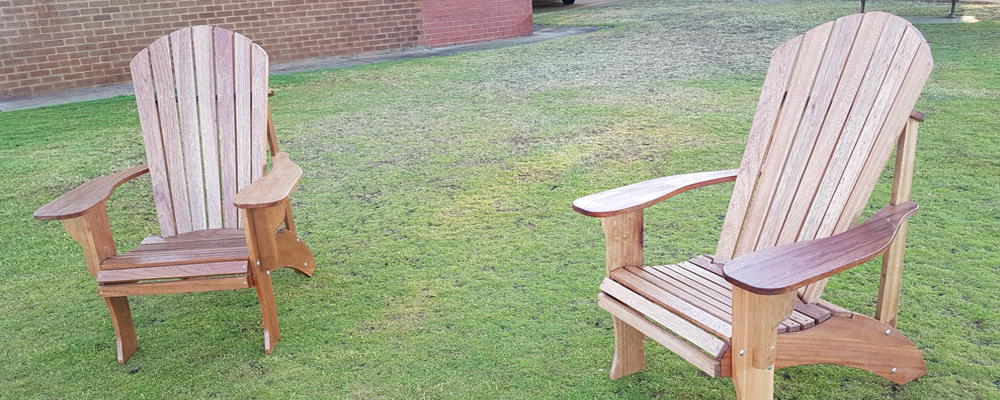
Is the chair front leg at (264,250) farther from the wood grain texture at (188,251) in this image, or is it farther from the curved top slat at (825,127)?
the curved top slat at (825,127)

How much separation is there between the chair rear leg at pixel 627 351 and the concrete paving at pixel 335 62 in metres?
7.39

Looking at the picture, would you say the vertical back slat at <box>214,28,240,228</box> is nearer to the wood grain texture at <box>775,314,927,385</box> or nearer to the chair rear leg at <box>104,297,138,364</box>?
the chair rear leg at <box>104,297,138,364</box>

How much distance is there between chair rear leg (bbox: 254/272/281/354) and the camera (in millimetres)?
2578

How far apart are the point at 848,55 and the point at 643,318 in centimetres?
108

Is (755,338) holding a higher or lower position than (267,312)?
higher

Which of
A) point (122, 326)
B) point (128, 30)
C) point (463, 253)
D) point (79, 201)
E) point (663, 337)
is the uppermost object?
point (128, 30)

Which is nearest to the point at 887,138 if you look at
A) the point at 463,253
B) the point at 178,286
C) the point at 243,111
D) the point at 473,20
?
the point at 463,253

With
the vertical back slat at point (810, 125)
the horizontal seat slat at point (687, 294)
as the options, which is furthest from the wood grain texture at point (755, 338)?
the vertical back slat at point (810, 125)

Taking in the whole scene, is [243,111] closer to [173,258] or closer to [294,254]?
[294,254]

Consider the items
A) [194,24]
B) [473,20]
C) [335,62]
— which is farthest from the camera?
[473,20]

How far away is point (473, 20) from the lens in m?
11.2

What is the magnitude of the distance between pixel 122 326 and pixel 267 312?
517 mm

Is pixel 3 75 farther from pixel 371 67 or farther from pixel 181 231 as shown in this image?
pixel 181 231

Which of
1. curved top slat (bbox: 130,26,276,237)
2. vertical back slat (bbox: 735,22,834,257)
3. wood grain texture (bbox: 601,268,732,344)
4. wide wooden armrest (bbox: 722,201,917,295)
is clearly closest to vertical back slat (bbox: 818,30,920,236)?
wide wooden armrest (bbox: 722,201,917,295)
